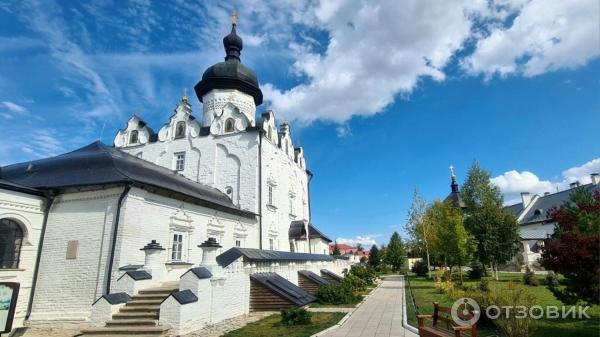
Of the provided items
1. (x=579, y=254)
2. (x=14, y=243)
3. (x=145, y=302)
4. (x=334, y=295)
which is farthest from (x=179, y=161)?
(x=579, y=254)

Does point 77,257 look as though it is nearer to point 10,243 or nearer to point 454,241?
point 10,243

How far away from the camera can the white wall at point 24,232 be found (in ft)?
33.6

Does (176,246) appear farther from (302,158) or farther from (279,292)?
(302,158)

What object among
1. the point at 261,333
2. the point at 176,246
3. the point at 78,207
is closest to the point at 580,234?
the point at 261,333

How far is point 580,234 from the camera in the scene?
709cm

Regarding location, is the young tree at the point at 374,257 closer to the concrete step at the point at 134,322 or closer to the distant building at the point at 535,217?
the distant building at the point at 535,217

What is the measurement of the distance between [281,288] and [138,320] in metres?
4.94

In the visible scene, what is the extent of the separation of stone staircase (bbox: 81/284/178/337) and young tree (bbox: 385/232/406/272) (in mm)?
45090

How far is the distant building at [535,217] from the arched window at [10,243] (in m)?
45.5

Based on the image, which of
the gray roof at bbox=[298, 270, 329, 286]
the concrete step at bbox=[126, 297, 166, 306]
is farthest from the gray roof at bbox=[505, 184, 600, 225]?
the concrete step at bbox=[126, 297, 166, 306]

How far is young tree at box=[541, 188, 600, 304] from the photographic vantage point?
22.2 ft

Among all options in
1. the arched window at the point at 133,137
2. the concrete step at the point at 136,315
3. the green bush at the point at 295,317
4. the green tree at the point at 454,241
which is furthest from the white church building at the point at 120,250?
the green tree at the point at 454,241

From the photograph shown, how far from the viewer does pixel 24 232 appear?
10.8 m

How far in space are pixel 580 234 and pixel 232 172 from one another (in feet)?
55.5
